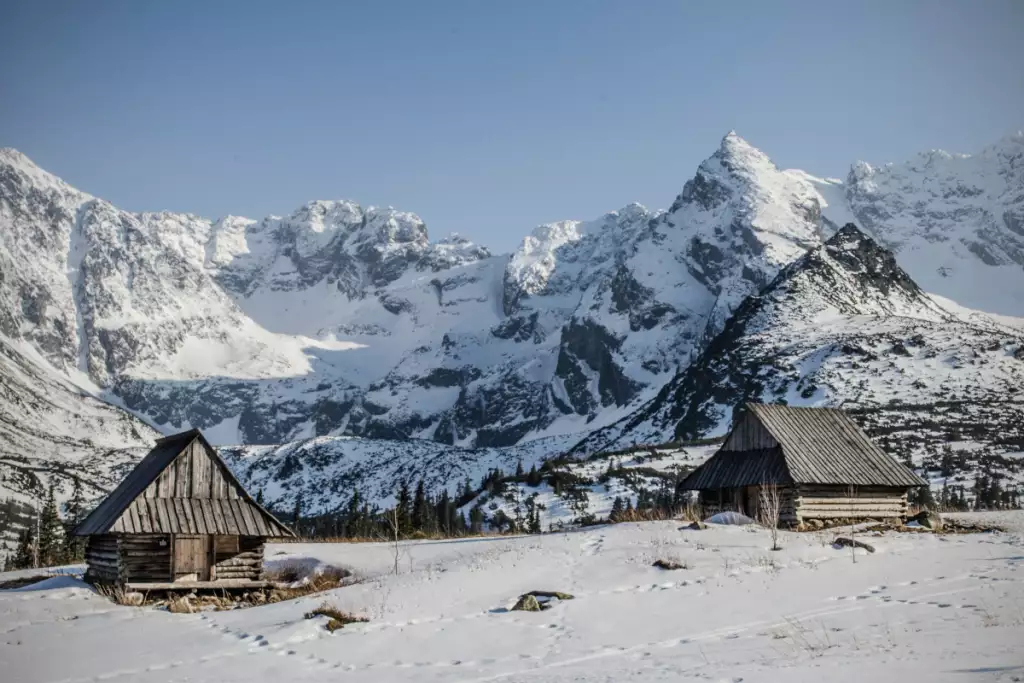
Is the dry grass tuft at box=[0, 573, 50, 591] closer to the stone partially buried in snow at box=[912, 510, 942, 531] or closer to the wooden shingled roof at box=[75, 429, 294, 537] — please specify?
the wooden shingled roof at box=[75, 429, 294, 537]

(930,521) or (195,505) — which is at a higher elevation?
(195,505)

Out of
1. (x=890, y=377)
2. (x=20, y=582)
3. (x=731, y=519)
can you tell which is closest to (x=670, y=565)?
(x=731, y=519)

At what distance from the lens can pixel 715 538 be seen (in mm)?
33469

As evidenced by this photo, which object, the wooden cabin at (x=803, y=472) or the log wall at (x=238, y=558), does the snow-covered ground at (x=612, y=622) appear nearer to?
the log wall at (x=238, y=558)

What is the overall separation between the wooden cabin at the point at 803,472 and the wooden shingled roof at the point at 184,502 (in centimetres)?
2074

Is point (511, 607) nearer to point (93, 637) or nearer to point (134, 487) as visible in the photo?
point (93, 637)

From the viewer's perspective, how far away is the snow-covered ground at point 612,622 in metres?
18.5

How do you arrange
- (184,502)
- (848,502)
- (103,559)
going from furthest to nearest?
1. (848,502)
2. (184,502)
3. (103,559)

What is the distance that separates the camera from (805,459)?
4559cm

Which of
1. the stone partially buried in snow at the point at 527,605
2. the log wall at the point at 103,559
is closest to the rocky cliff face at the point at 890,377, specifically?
the log wall at the point at 103,559

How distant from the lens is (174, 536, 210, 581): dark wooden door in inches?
1452

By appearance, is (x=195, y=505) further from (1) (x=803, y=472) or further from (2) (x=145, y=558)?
(1) (x=803, y=472)

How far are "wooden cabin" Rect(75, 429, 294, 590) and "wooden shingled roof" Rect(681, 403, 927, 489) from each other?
20.8 meters

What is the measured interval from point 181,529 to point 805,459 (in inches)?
1052
